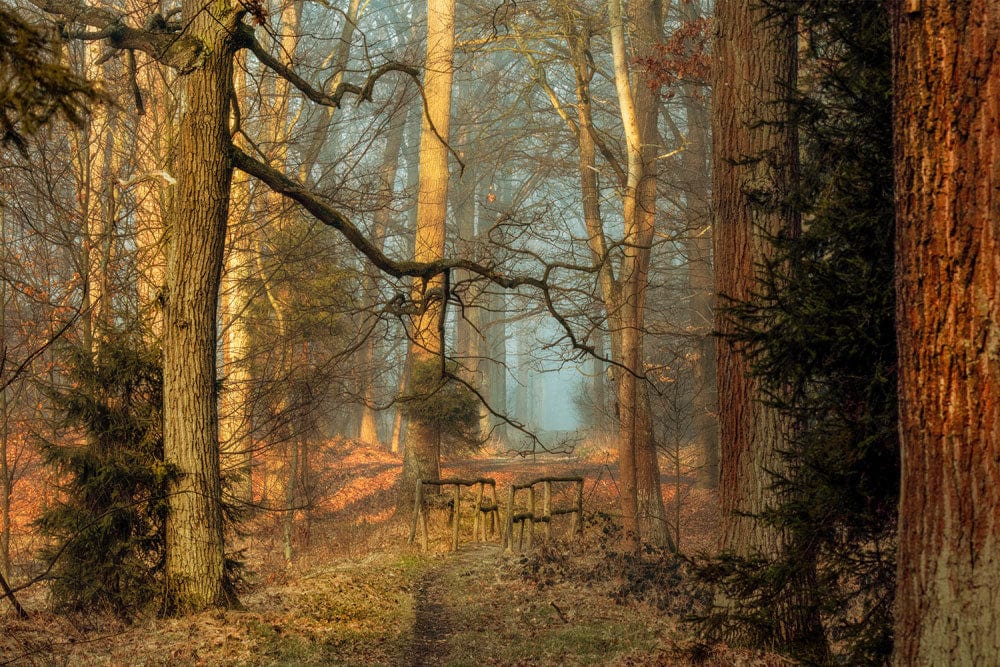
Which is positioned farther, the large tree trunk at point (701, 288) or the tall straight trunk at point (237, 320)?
the large tree trunk at point (701, 288)

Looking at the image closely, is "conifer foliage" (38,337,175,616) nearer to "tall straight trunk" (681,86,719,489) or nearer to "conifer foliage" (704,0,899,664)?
"conifer foliage" (704,0,899,664)

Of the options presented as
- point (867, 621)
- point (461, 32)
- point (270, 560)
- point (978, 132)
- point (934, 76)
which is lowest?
point (270, 560)

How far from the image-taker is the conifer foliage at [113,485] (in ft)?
27.9

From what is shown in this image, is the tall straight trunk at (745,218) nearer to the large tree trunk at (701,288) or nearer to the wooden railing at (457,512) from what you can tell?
the wooden railing at (457,512)

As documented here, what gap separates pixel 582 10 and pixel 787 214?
11727mm

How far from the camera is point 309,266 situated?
14.8 meters

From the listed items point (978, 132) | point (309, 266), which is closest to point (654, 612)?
point (978, 132)

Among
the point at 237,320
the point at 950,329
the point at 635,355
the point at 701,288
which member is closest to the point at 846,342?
the point at 950,329

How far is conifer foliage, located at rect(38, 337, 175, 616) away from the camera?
8.49 m

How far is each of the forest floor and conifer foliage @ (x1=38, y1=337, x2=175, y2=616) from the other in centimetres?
35

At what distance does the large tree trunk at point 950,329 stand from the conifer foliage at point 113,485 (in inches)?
265

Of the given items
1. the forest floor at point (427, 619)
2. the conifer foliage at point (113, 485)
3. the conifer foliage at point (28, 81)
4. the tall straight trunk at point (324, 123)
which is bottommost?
the forest floor at point (427, 619)

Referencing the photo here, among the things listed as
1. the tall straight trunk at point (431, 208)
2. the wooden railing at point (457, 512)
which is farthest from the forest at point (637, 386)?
the tall straight trunk at point (431, 208)

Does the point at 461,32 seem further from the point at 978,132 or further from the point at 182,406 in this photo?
the point at 978,132
